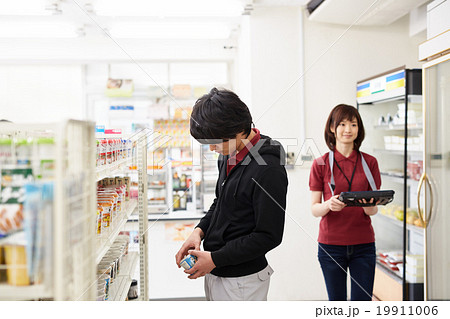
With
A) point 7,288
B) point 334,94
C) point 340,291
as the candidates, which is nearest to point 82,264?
point 7,288

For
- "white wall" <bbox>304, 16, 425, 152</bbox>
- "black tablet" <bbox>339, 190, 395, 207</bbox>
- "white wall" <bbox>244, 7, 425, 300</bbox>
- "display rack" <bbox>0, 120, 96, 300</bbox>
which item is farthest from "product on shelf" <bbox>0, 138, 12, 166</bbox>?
"white wall" <bbox>304, 16, 425, 152</bbox>

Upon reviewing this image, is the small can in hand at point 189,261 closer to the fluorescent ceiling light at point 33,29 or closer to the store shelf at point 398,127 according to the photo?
the fluorescent ceiling light at point 33,29

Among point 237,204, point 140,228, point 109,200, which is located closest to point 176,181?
point 140,228

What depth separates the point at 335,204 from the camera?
1.02m

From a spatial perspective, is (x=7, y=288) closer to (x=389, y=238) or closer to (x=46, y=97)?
(x=46, y=97)

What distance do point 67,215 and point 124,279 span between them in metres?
0.80

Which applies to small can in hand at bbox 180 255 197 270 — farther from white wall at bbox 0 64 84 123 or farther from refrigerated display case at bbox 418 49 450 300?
refrigerated display case at bbox 418 49 450 300

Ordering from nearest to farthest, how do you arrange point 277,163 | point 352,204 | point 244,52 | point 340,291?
point 277,163 → point 352,204 → point 340,291 → point 244,52

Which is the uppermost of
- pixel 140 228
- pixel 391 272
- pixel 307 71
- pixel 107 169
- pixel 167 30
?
pixel 167 30

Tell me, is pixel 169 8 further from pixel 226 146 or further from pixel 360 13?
pixel 226 146

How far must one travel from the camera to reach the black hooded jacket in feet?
2.15

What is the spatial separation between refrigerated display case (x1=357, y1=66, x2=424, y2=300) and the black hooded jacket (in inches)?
30.8

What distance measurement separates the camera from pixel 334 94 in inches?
52.3

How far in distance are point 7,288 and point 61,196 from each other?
0.12m
